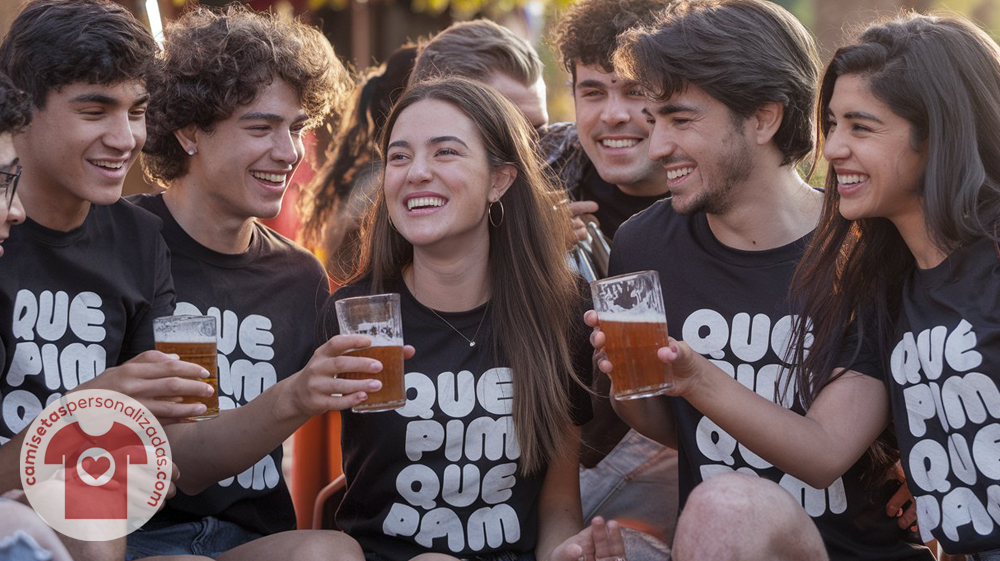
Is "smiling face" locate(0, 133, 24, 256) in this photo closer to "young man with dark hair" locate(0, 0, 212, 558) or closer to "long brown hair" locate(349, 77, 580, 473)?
"young man with dark hair" locate(0, 0, 212, 558)

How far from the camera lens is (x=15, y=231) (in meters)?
3.29

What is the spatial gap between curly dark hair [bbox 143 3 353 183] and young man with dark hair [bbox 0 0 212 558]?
310mm

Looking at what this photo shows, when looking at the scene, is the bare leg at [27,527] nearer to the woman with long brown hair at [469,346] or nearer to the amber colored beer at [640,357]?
the woman with long brown hair at [469,346]

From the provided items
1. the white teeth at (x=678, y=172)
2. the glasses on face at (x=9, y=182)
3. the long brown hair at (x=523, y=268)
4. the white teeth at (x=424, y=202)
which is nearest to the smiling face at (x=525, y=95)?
the long brown hair at (x=523, y=268)

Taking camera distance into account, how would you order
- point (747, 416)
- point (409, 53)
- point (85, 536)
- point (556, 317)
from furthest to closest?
point (409, 53)
point (556, 317)
point (747, 416)
point (85, 536)

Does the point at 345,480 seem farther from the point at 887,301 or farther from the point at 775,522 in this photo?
the point at 887,301

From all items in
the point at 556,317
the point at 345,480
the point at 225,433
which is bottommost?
the point at 345,480

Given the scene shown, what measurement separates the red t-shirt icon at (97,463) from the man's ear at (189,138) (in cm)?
125

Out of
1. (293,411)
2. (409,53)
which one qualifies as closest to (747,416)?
(293,411)

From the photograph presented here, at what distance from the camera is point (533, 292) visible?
3662 millimetres

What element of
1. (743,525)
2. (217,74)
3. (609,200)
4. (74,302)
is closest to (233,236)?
(217,74)

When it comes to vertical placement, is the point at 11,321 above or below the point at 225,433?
above

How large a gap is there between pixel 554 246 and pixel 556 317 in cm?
29

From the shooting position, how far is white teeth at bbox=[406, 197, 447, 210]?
140 inches
